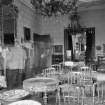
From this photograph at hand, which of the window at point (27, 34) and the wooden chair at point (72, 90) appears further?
the window at point (27, 34)

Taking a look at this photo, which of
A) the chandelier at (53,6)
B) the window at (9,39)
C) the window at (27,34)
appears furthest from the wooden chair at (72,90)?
the window at (27,34)

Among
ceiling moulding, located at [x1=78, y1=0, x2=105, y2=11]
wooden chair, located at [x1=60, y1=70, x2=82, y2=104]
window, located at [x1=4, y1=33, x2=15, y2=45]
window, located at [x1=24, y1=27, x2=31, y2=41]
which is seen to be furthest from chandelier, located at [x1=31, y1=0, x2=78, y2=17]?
ceiling moulding, located at [x1=78, y1=0, x2=105, y2=11]

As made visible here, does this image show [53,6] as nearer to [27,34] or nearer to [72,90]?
[72,90]

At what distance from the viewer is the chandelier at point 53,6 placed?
2.28 metres

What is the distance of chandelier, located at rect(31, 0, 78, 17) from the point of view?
7.48 feet

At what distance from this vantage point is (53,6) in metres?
2.33

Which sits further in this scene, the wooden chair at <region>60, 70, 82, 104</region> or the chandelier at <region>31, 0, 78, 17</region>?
the wooden chair at <region>60, 70, 82, 104</region>

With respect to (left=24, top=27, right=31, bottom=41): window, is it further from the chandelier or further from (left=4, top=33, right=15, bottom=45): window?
the chandelier

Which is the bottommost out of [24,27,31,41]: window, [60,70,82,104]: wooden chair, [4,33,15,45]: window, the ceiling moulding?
[60,70,82,104]: wooden chair

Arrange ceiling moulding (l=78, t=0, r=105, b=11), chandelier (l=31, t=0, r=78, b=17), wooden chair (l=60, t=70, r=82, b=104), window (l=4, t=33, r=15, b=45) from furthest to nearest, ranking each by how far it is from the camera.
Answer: ceiling moulding (l=78, t=0, r=105, b=11) < window (l=4, t=33, r=15, b=45) < wooden chair (l=60, t=70, r=82, b=104) < chandelier (l=31, t=0, r=78, b=17)

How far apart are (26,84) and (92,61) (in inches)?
147

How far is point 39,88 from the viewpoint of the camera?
2.27 metres

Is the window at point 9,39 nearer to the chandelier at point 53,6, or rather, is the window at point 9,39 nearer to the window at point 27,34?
the window at point 27,34

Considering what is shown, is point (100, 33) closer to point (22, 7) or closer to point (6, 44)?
point (22, 7)
